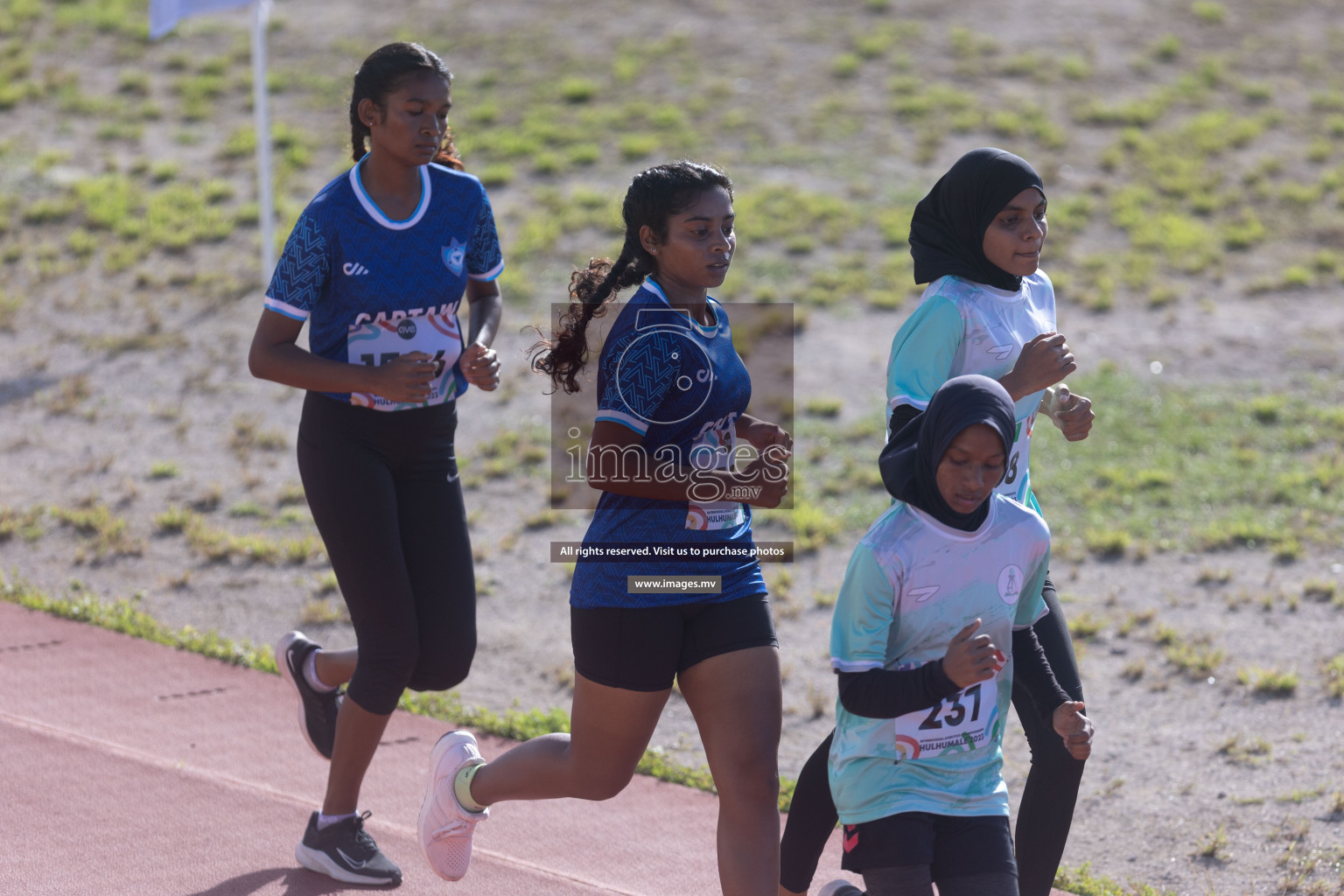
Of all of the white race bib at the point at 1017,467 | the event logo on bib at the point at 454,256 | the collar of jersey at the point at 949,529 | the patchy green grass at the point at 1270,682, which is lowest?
the patchy green grass at the point at 1270,682

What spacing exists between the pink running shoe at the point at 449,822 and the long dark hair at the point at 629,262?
1141mm

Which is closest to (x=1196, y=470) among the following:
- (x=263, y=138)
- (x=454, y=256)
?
(x=454, y=256)

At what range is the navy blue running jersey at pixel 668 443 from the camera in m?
3.49

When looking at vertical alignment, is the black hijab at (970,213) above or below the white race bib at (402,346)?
above

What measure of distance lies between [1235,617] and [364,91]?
16.4 feet

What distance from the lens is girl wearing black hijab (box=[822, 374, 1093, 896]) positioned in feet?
10.2

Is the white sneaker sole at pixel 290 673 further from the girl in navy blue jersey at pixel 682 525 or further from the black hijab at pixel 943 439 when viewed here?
the black hijab at pixel 943 439

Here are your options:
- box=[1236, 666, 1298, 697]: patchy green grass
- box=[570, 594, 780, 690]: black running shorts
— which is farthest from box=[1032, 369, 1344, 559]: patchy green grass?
box=[570, 594, 780, 690]: black running shorts

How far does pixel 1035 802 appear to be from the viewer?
3.79 meters

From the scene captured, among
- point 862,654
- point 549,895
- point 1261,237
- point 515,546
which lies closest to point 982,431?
point 862,654

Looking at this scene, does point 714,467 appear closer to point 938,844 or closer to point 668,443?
point 668,443

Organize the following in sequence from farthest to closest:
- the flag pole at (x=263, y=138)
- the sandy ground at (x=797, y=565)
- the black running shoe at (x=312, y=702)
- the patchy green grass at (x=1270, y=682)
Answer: the flag pole at (x=263, y=138) < the patchy green grass at (x=1270, y=682) < the sandy ground at (x=797, y=565) < the black running shoe at (x=312, y=702)

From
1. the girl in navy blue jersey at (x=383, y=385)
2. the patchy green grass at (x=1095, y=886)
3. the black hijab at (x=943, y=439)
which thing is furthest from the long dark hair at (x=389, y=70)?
the patchy green grass at (x=1095, y=886)

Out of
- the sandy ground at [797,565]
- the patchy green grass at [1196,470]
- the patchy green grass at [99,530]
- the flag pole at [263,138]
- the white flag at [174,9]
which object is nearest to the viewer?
the sandy ground at [797,565]
